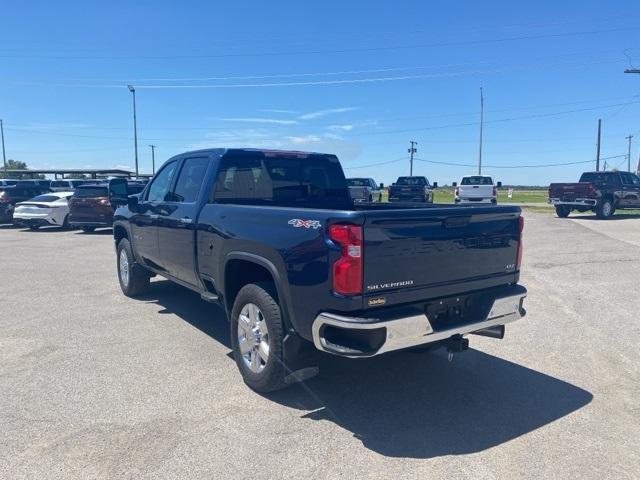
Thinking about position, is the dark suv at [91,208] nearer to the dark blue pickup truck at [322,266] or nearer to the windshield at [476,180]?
the dark blue pickup truck at [322,266]

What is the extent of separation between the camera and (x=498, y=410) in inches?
156

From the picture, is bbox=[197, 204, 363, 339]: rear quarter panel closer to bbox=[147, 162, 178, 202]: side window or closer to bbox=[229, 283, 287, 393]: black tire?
bbox=[229, 283, 287, 393]: black tire

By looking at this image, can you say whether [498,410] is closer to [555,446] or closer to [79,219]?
[555,446]

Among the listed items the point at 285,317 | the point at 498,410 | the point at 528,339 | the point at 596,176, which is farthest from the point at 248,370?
the point at 596,176

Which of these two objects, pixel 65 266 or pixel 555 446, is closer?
pixel 555 446

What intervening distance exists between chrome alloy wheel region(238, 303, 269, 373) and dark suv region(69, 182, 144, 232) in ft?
45.8

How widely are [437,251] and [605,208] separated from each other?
2124 centimetres

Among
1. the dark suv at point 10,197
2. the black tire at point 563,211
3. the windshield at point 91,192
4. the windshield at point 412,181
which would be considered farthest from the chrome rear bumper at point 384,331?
the windshield at point 412,181

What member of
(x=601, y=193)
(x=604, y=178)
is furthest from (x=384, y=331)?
(x=604, y=178)

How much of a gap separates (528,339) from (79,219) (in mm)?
15611

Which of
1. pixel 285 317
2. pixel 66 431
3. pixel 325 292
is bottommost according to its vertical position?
pixel 66 431

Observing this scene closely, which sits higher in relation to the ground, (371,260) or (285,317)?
(371,260)

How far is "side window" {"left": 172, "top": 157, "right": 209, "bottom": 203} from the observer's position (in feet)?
17.9

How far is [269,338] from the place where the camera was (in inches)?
158
